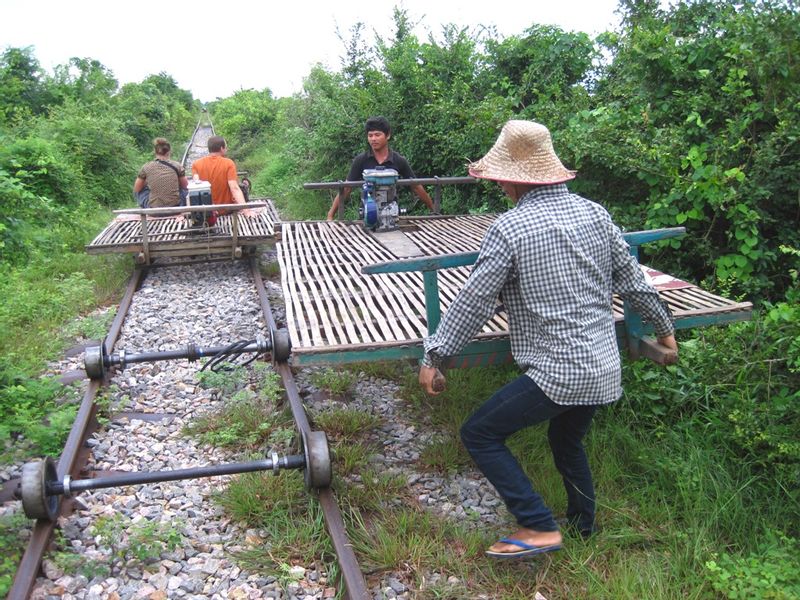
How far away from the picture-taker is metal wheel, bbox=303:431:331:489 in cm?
355

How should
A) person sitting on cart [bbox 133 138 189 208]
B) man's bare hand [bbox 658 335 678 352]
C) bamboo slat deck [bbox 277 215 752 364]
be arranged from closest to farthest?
1. man's bare hand [bbox 658 335 678 352]
2. bamboo slat deck [bbox 277 215 752 364]
3. person sitting on cart [bbox 133 138 189 208]

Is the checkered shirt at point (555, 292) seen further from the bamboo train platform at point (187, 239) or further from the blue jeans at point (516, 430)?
the bamboo train platform at point (187, 239)

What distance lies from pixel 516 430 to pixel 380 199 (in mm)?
4365

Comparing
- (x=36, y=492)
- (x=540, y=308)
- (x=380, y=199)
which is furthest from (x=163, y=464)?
(x=380, y=199)

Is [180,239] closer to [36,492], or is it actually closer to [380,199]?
[380,199]

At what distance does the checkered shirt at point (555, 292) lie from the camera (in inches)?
110

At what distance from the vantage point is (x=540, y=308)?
2822mm

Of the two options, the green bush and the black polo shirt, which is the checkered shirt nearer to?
the green bush

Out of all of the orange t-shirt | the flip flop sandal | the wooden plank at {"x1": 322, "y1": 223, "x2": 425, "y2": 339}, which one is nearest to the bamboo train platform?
the orange t-shirt

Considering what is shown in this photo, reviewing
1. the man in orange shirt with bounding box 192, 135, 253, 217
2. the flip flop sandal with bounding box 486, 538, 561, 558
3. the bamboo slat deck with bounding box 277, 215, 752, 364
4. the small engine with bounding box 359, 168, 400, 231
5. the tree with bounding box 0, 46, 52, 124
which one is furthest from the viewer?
the tree with bounding box 0, 46, 52, 124

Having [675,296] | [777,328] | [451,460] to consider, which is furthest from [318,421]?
[777,328]

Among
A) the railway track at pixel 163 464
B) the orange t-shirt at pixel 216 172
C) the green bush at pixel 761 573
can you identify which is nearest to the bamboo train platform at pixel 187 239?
the orange t-shirt at pixel 216 172

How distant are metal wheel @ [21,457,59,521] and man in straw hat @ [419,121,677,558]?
1941mm

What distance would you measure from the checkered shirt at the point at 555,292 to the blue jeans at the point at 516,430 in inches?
3.6
